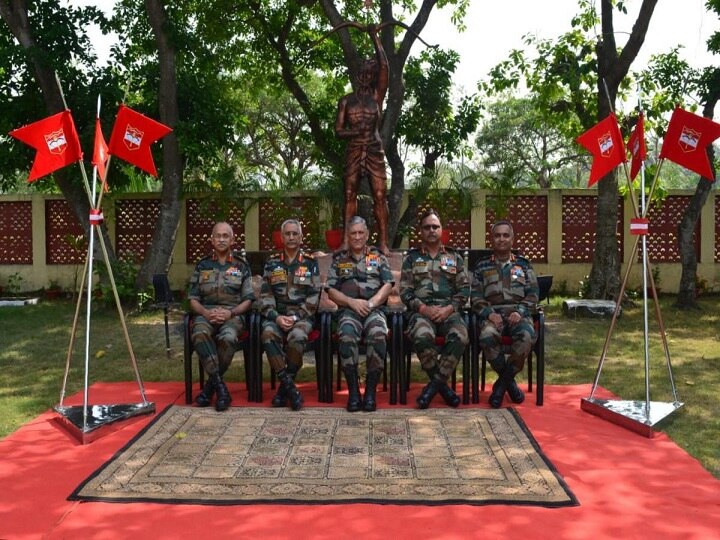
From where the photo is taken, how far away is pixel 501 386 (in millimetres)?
5047

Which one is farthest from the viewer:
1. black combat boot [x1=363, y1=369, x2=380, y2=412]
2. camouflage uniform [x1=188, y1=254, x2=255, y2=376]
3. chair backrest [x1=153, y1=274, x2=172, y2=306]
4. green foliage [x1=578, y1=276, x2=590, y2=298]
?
green foliage [x1=578, y1=276, x2=590, y2=298]

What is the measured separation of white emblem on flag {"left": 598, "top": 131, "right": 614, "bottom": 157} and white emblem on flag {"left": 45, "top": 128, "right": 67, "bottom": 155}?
3575 mm

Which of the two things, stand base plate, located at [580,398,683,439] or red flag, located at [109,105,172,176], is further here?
red flag, located at [109,105,172,176]

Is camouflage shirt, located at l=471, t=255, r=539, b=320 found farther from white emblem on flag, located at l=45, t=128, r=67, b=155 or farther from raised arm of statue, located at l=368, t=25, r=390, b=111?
white emblem on flag, located at l=45, t=128, r=67, b=155

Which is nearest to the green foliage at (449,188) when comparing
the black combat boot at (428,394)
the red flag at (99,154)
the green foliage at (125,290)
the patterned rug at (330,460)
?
the green foliage at (125,290)

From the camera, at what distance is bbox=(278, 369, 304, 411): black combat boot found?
4.91m

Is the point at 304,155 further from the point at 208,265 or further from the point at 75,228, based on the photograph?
the point at 208,265

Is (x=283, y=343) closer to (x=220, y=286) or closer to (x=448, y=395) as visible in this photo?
(x=220, y=286)

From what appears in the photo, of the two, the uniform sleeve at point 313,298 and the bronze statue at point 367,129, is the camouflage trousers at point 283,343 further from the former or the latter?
the bronze statue at point 367,129

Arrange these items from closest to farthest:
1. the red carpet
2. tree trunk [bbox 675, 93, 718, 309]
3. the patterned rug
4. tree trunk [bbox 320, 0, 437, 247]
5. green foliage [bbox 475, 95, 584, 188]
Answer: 1. the red carpet
2. the patterned rug
3. tree trunk [bbox 320, 0, 437, 247]
4. tree trunk [bbox 675, 93, 718, 309]
5. green foliage [bbox 475, 95, 584, 188]

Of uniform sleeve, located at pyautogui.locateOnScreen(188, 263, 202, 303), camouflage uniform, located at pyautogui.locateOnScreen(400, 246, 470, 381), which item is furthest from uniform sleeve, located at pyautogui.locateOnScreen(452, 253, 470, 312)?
uniform sleeve, located at pyautogui.locateOnScreen(188, 263, 202, 303)

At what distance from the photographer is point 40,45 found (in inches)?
385

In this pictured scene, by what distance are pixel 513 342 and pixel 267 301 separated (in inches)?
68.8

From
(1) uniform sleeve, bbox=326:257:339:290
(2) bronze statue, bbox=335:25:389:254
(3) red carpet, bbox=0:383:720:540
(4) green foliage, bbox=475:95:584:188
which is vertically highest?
(4) green foliage, bbox=475:95:584:188
